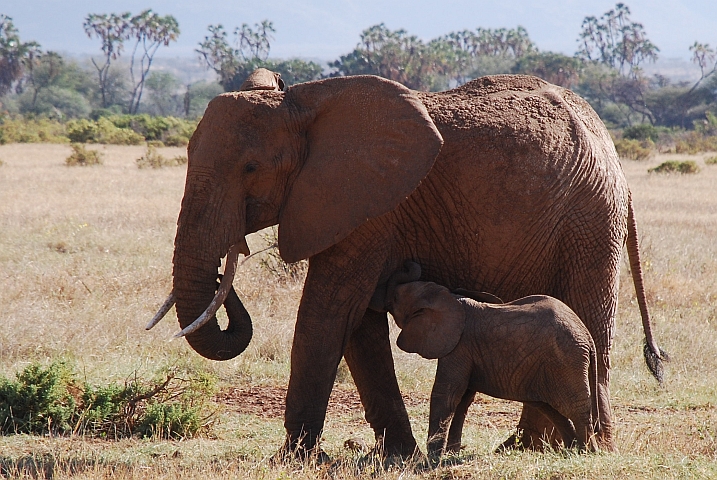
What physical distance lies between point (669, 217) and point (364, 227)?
12345 mm

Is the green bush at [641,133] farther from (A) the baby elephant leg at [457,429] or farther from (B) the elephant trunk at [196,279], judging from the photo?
(B) the elephant trunk at [196,279]

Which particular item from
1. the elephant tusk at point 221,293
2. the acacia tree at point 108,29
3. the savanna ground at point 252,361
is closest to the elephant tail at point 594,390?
the savanna ground at point 252,361

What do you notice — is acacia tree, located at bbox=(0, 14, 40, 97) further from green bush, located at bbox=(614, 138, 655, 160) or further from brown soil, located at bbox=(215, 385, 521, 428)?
brown soil, located at bbox=(215, 385, 521, 428)

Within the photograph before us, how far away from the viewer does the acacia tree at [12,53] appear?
81.2 m

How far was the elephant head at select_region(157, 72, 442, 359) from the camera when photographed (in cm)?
525

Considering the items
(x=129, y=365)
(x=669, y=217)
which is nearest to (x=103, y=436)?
(x=129, y=365)

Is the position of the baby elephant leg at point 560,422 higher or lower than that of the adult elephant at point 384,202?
lower

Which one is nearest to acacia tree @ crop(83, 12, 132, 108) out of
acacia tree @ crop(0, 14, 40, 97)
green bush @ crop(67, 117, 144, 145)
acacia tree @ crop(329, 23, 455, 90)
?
acacia tree @ crop(0, 14, 40, 97)

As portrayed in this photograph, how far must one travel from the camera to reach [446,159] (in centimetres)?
549

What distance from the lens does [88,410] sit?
6395 mm

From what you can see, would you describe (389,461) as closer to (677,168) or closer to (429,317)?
(429,317)

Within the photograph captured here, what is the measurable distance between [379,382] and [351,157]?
1487 mm

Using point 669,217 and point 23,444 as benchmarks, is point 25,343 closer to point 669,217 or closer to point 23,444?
point 23,444

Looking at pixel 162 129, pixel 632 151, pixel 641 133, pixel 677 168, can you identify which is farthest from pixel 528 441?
pixel 641 133
